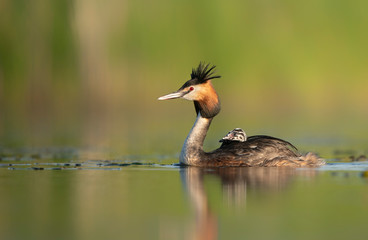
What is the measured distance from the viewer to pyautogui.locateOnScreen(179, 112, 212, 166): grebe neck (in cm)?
1538

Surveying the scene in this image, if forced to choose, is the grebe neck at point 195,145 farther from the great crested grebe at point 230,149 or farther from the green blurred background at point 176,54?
the green blurred background at point 176,54

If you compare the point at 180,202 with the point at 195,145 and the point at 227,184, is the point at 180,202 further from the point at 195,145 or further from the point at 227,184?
the point at 195,145

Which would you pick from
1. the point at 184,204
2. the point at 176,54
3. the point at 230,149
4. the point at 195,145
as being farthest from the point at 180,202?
the point at 176,54

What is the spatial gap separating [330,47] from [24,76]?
2887 cm

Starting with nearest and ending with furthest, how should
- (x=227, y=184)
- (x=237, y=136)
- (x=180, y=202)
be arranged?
1. (x=180, y=202)
2. (x=227, y=184)
3. (x=237, y=136)

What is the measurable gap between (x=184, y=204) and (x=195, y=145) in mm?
5459

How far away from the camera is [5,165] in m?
15.6

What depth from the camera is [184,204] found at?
Result: 10172 mm

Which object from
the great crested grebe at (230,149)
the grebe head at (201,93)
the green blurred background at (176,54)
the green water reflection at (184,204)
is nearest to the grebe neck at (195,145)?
the great crested grebe at (230,149)

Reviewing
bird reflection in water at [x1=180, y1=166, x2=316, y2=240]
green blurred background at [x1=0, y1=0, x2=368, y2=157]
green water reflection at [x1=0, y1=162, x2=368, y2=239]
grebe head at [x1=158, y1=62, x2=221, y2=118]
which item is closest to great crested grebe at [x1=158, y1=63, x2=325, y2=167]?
grebe head at [x1=158, y1=62, x2=221, y2=118]

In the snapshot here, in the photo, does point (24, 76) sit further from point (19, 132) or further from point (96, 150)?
→ point (96, 150)

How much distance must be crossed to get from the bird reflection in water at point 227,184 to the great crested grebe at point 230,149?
0.28 meters

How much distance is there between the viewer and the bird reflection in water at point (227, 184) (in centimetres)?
882

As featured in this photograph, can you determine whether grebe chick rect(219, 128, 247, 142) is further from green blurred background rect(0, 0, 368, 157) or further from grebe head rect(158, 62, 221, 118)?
green blurred background rect(0, 0, 368, 157)
